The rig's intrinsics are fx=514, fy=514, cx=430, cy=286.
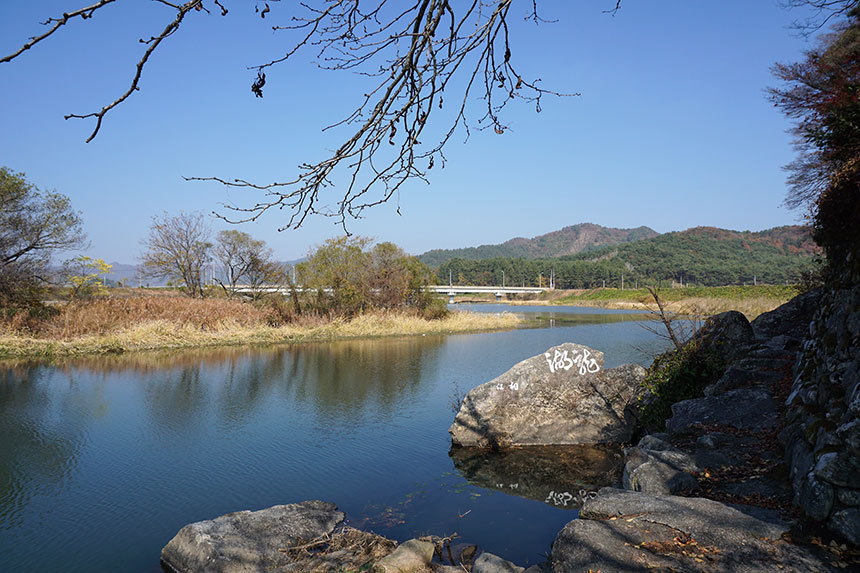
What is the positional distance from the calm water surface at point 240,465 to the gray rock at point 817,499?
2.52m

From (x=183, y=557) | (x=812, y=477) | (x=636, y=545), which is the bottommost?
(x=183, y=557)

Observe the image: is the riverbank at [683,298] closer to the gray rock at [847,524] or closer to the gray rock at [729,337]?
the gray rock at [729,337]

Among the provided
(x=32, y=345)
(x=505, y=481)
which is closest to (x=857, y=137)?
(x=505, y=481)

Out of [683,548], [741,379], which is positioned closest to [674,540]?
[683,548]

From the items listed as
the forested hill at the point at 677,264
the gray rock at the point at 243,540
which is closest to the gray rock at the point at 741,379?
the gray rock at the point at 243,540

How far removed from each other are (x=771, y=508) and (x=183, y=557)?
16.1 feet

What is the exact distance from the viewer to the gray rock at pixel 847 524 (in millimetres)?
3203

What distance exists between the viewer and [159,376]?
14484 millimetres

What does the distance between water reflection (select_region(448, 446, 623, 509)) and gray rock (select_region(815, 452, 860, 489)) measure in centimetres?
348

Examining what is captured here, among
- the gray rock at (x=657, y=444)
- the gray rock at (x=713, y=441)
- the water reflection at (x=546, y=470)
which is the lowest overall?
the water reflection at (x=546, y=470)

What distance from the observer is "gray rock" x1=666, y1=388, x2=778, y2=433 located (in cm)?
596

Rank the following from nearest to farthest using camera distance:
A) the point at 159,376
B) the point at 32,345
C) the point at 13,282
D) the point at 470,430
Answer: the point at 470,430
the point at 159,376
the point at 32,345
the point at 13,282

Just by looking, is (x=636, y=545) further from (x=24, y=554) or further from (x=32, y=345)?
(x=32, y=345)

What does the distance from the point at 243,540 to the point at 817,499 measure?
4.55m
